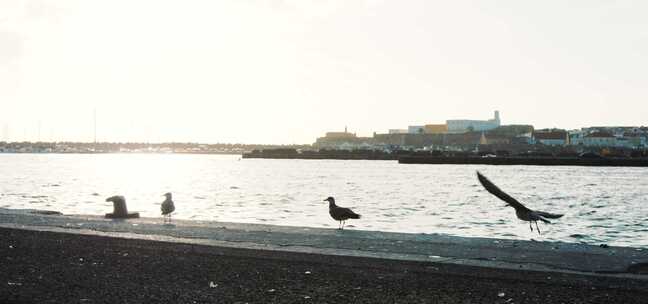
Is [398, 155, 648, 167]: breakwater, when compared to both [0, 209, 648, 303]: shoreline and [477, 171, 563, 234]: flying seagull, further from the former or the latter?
[0, 209, 648, 303]: shoreline

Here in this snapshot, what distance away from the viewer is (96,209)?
3928cm

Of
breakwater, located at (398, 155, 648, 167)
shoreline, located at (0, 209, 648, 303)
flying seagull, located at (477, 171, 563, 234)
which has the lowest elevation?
breakwater, located at (398, 155, 648, 167)

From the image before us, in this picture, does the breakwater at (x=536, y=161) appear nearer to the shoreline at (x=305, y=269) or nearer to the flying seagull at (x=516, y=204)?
the flying seagull at (x=516, y=204)

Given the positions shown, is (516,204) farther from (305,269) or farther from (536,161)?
(536,161)

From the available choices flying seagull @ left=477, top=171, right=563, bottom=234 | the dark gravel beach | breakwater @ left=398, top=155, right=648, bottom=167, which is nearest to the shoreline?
the dark gravel beach

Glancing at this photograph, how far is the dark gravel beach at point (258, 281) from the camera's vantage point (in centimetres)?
923

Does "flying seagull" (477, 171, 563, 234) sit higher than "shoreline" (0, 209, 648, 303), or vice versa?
"flying seagull" (477, 171, 563, 234)

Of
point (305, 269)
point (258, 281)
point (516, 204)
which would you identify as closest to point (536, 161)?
point (516, 204)

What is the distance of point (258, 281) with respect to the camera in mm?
10469

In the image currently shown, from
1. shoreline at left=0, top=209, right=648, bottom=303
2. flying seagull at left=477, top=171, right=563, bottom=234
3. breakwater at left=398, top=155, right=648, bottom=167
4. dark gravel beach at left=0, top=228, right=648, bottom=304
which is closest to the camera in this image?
dark gravel beach at left=0, top=228, right=648, bottom=304

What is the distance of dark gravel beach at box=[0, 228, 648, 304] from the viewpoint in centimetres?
923

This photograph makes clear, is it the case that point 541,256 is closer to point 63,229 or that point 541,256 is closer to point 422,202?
point 63,229

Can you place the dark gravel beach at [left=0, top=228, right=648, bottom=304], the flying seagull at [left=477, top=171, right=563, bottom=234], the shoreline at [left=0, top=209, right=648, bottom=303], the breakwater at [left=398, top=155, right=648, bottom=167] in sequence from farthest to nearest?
1. the breakwater at [left=398, top=155, right=648, bottom=167]
2. the flying seagull at [left=477, top=171, right=563, bottom=234]
3. the shoreline at [left=0, top=209, right=648, bottom=303]
4. the dark gravel beach at [left=0, top=228, right=648, bottom=304]

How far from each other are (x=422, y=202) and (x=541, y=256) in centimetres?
3553
